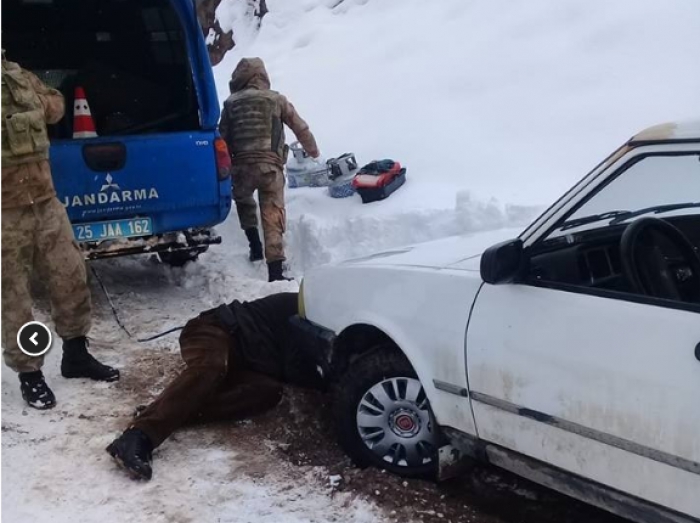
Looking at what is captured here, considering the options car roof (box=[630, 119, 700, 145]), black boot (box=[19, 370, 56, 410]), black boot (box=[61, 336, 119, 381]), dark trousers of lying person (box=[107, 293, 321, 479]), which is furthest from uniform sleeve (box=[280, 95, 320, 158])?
car roof (box=[630, 119, 700, 145])

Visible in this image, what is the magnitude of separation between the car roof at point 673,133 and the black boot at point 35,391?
10.7ft

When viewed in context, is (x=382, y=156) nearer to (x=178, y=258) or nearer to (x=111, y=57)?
(x=178, y=258)

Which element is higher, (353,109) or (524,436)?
(353,109)

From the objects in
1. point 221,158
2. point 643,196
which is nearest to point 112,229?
point 221,158

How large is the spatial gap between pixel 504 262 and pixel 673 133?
0.73 m

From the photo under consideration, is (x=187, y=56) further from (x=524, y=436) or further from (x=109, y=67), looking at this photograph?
(x=524, y=436)

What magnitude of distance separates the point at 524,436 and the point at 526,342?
365mm

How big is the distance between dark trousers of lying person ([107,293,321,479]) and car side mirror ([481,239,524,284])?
1536mm

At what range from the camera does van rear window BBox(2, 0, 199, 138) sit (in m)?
6.48

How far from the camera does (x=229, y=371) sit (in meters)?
4.25

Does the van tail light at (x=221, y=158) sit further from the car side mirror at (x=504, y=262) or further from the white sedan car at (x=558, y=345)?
the car side mirror at (x=504, y=262)

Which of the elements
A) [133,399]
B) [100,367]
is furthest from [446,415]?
[100,367]

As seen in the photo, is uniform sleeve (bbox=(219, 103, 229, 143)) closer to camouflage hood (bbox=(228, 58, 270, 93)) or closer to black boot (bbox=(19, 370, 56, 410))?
camouflage hood (bbox=(228, 58, 270, 93))

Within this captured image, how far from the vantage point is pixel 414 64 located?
1040 centimetres
